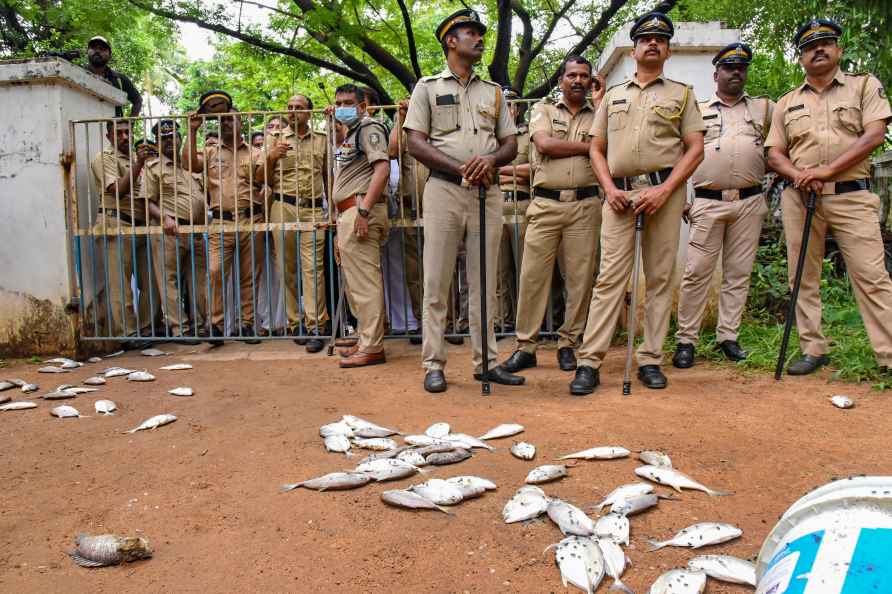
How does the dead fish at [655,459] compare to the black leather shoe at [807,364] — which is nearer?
the dead fish at [655,459]

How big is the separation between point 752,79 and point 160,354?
808 cm

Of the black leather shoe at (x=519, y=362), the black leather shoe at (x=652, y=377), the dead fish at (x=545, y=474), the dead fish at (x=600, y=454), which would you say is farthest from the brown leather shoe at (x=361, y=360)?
the dead fish at (x=545, y=474)

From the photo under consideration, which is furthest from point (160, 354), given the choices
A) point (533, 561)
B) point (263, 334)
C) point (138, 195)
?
point (533, 561)

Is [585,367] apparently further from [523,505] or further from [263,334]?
[263,334]

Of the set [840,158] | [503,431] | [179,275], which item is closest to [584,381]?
[503,431]

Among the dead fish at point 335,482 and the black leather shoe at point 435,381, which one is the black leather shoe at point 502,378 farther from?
the dead fish at point 335,482

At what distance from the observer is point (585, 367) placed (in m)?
4.70

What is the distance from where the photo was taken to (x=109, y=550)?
2.48m

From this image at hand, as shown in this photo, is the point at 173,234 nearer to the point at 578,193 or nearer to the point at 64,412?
the point at 64,412

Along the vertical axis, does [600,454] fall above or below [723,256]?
below

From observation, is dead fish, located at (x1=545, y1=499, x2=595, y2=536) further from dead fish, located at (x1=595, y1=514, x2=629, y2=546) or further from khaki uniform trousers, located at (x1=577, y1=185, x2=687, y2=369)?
khaki uniform trousers, located at (x1=577, y1=185, x2=687, y2=369)

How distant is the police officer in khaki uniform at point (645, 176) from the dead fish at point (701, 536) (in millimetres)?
2049

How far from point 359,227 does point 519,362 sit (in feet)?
5.31

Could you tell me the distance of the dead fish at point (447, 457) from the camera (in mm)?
3352
